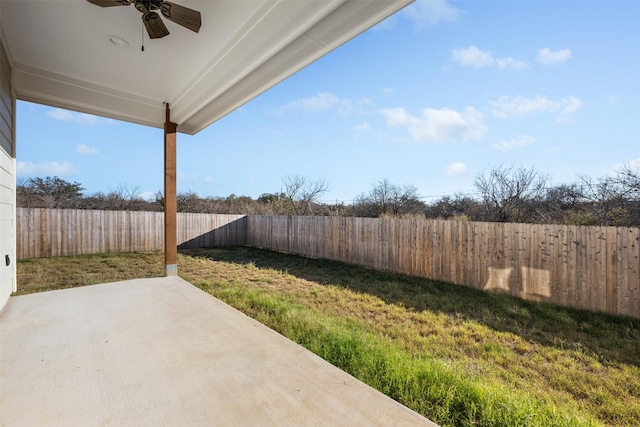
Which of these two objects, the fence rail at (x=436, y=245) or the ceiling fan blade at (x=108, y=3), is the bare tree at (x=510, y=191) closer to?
the fence rail at (x=436, y=245)

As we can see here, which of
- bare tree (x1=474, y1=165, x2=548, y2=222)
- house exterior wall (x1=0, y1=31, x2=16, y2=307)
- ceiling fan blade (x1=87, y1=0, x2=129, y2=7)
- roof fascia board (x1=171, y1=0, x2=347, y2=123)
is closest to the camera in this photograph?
roof fascia board (x1=171, y1=0, x2=347, y2=123)

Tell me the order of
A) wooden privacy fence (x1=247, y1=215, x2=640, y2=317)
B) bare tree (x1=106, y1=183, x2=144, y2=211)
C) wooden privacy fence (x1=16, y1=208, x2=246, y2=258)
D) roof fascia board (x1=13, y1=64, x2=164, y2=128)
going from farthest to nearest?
1. bare tree (x1=106, y1=183, x2=144, y2=211)
2. wooden privacy fence (x1=16, y1=208, x2=246, y2=258)
3. wooden privacy fence (x1=247, y1=215, x2=640, y2=317)
4. roof fascia board (x1=13, y1=64, x2=164, y2=128)

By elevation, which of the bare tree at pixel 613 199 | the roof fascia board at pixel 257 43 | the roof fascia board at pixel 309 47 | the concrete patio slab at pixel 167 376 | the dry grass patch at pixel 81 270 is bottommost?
the dry grass patch at pixel 81 270

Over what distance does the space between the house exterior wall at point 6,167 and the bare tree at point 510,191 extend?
7.26 metres

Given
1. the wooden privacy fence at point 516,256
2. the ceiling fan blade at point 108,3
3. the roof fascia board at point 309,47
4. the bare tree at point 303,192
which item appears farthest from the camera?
the bare tree at point 303,192

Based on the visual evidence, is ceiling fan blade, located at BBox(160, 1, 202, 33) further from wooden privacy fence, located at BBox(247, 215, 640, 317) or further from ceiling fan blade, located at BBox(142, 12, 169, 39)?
wooden privacy fence, located at BBox(247, 215, 640, 317)

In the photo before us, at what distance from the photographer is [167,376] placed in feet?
4.09

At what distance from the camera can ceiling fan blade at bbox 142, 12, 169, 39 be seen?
183 cm

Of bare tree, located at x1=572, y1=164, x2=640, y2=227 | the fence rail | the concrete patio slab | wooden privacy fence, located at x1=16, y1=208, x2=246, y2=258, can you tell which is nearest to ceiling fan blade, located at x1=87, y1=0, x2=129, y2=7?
the concrete patio slab

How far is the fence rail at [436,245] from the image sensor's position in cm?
328

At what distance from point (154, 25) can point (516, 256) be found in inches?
201

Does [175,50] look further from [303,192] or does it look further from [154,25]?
[303,192]

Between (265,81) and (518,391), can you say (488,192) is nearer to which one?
(518,391)

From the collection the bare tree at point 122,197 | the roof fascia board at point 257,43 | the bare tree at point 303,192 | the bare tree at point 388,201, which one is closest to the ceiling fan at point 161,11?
the roof fascia board at point 257,43
